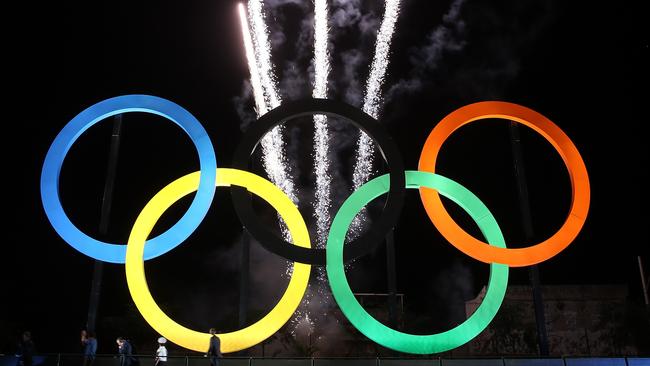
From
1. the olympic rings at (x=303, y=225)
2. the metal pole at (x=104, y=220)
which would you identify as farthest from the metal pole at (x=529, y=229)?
the metal pole at (x=104, y=220)

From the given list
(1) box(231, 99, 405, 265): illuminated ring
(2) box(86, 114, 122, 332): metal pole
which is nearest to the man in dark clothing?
(1) box(231, 99, 405, 265): illuminated ring

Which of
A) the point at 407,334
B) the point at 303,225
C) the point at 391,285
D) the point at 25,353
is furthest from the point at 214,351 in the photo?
the point at 391,285

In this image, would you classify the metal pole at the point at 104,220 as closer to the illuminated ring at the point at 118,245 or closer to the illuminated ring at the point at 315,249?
the illuminated ring at the point at 118,245

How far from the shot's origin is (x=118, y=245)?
17.0 m

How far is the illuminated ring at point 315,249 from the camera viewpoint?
54.3 feet

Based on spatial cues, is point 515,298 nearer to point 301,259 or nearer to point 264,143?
point 264,143

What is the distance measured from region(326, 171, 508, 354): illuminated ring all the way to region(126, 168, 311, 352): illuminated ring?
3.21 feet

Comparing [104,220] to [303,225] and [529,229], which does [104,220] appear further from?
[529,229]

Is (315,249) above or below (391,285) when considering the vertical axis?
above

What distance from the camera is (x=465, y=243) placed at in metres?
16.9

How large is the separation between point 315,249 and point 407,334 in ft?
10.9

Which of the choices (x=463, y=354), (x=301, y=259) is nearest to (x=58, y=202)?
(x=301, y=259)

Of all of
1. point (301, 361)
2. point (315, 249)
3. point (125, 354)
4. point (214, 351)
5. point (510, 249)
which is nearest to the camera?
point (214, 351)

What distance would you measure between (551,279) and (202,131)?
4206 cm
